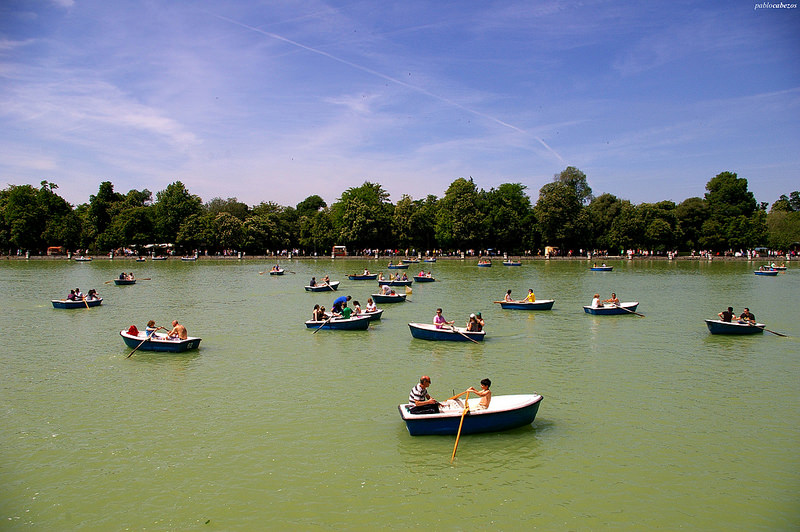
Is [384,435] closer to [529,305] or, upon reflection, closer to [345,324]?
Answer: [345,324]

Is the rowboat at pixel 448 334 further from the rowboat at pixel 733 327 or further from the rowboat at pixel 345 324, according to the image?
the rowboat at pixel 733 327

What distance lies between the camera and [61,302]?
33.8 meters

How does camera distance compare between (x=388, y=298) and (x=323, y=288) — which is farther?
(x=323, y=288)

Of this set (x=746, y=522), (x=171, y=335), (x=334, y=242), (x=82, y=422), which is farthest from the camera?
(x=334, y=242)

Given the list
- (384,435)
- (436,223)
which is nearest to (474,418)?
(384,435)

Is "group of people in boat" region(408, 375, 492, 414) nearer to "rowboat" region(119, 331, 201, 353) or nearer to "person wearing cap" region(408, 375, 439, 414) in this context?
"person wearing cap" region(408, 375, 439, 414)

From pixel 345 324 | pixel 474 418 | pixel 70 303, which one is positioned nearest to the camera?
pixel 474 418

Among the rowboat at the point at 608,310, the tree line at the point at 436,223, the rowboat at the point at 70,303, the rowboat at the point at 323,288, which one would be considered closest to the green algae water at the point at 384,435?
the rowboat at the point at 608,310

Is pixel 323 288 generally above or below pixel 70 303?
above

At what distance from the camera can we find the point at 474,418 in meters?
12.4

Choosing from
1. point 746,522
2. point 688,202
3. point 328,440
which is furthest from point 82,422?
point 688,202

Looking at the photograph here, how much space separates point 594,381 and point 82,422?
14909 mm

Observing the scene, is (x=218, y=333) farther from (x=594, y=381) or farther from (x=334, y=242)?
(x=334, y=242)

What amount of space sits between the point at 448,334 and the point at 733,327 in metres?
13.2
